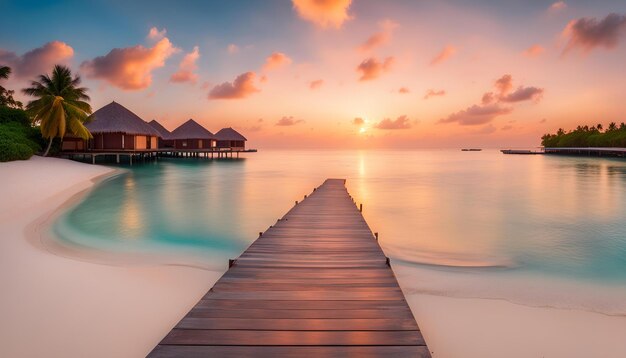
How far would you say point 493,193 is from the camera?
20.5 m

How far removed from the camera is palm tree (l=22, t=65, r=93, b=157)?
84.7ft

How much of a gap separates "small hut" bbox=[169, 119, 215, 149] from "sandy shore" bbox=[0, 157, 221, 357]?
1635 inches

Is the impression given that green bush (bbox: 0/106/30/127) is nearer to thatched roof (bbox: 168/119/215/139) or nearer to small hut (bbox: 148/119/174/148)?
thatched roof (bbox: 168/119/215/139)

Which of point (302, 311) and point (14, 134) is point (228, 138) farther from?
point (302, 311)

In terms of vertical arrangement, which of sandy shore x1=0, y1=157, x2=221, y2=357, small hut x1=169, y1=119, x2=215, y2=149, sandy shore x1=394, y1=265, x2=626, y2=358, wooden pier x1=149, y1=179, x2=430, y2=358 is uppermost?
small hut x1=169, y1=119, x2=215, y2=149

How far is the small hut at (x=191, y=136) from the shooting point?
48.3m

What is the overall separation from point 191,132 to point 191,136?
2.48ft

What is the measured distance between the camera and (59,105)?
1024 inches

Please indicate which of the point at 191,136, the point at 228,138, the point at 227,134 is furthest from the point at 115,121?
the point at 227,134

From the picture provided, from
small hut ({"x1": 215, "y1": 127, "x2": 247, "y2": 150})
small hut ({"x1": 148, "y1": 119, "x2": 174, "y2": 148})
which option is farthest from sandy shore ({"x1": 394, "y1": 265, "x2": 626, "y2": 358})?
small hut ({"x1": 215, "y1": 127, "x2": 247, "y2": 150})

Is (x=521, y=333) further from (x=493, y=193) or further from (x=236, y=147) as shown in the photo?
(x=236, y=147)

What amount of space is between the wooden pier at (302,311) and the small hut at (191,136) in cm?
4623

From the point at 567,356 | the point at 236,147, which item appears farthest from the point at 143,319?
the point at 236,147

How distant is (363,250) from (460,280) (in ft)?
7.15
